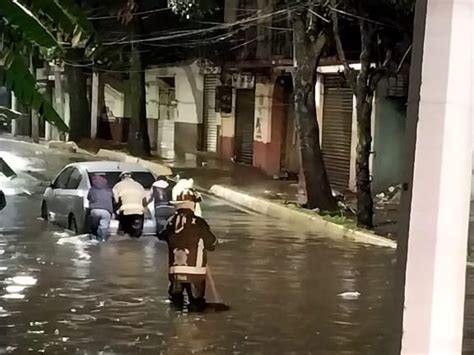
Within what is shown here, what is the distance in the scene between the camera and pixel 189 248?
10.7 metres

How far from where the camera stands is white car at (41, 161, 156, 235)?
673 inches

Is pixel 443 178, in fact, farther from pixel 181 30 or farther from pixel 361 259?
pixel 181 30

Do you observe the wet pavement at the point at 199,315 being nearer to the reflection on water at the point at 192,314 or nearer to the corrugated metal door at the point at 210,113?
the reflection on water at the point at 192,314

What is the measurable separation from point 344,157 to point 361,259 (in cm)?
1260

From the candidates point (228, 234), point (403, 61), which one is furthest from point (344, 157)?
point (228, 234)

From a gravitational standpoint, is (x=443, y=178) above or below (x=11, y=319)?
above

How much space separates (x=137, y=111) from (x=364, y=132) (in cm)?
1914

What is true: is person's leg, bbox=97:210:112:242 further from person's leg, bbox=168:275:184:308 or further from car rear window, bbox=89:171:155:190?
person's leg, bbox=168:275:184:308

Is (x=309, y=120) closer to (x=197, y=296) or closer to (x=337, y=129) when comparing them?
(x=337, y=129)

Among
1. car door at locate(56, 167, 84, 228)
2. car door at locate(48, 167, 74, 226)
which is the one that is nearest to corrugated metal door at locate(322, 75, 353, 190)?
car door at locate(48, 167, 74, 226)

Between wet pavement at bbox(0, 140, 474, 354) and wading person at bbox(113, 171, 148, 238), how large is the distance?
0.89ft

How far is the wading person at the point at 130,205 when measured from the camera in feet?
52.3

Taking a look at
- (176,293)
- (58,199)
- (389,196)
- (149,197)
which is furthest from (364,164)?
(176,293)

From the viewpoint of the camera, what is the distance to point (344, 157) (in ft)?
90.4
